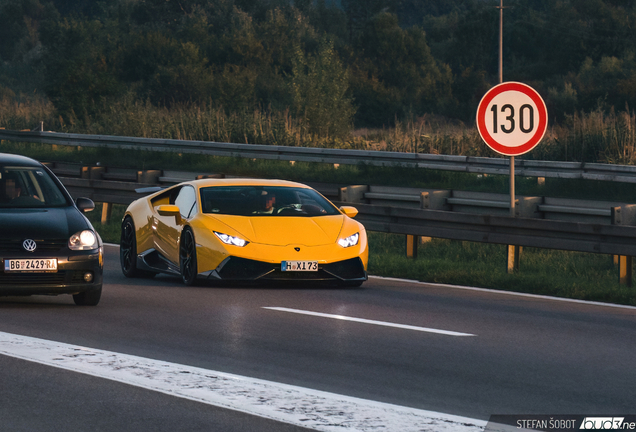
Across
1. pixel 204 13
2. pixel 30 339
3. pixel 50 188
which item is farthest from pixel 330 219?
pixel 204 13

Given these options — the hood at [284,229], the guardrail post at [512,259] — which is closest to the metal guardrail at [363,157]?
the guardrail post at [512,259]

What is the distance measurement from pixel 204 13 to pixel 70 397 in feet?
268

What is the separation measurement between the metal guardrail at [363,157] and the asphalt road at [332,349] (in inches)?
466

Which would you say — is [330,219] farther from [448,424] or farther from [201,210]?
[448,424]

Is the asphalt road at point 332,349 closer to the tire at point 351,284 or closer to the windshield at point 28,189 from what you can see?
the tire at point 351,284

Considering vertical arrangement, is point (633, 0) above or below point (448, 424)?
above

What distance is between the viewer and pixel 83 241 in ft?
32.8

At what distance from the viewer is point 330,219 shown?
486 inches

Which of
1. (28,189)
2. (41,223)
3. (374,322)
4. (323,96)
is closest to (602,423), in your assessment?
(374,322)

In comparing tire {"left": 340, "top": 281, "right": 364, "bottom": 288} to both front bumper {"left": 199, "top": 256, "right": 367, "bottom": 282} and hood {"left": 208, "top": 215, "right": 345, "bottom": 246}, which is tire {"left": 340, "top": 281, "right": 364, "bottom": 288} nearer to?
front bumper {"left": 199, "top": 256, "right": 367, "bottom": 282}

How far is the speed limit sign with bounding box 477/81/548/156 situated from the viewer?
1397 centimetres

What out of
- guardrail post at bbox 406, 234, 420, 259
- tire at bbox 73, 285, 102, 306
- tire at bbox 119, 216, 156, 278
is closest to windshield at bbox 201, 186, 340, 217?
→ tire at bbox 119, 216, 156, 278

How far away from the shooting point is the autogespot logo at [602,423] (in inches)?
226

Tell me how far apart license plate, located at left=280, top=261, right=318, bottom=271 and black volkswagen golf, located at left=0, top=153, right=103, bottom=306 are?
222 cm
